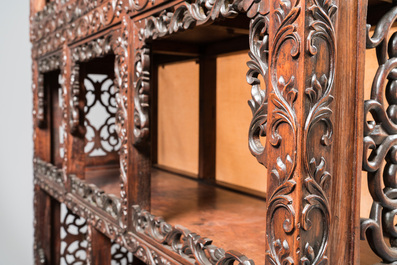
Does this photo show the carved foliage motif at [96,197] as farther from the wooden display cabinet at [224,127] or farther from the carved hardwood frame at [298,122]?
the carved hardwood frame at [298,122]

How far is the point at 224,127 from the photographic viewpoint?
1.89 m

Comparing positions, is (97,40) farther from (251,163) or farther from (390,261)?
(390,261)

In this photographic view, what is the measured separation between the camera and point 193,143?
2115 mm

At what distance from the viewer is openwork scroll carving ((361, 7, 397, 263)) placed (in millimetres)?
698

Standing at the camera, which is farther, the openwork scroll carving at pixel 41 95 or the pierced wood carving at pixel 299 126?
the openwork scroll carving at pixel 41 95

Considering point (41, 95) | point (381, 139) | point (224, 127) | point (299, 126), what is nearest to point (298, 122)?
point (299, 126)

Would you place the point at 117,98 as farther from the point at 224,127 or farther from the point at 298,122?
the point at 298,122

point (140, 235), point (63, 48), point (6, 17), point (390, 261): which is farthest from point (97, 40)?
point (6, 17)

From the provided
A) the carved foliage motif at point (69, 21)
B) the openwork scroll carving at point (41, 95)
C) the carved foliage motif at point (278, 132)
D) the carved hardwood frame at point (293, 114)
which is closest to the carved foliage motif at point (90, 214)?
the openwork scroll carving at point (41, 95)

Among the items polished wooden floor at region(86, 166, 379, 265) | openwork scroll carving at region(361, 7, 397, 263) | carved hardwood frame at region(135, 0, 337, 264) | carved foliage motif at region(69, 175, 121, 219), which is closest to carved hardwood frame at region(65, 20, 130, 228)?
carved foliage motif at region(69, 175, 121, 219)

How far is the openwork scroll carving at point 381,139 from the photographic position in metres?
0.70

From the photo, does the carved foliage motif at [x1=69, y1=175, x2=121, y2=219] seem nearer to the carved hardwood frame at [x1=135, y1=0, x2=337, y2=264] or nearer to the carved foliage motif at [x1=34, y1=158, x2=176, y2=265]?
the carved foliage motif at [x1=34, y1=158, x2=176, y2=265]

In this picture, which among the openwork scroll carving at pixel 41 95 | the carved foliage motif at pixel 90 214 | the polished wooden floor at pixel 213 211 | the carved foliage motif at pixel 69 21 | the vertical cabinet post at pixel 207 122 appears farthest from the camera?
the openwork scroll carving at pixel 41 95

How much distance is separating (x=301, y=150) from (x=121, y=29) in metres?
0.87
